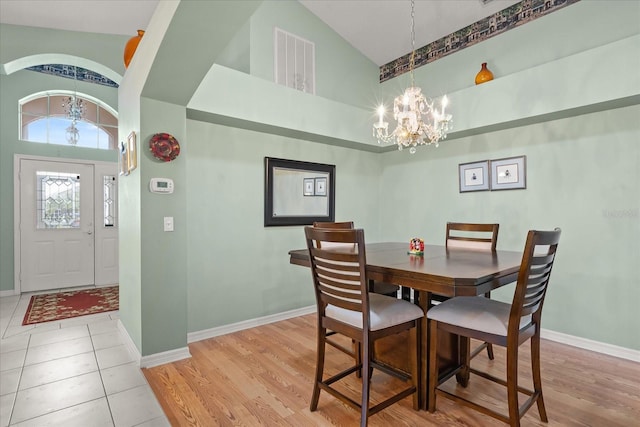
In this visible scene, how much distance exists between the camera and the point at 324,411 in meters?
1.88

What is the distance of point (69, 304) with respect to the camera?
421 centimetres

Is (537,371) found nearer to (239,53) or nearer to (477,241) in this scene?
(477,241)

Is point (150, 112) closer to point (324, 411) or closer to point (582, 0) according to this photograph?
point (324, 411)

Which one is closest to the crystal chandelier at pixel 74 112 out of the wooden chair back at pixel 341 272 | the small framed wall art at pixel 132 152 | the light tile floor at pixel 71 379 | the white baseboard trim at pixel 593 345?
the light tile floor at pixel 71 379

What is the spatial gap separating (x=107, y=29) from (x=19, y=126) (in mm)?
2380

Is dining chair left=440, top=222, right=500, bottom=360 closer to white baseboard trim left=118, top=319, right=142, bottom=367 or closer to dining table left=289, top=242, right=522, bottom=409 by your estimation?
dining table left=289, top=242, right=522, bottom=409

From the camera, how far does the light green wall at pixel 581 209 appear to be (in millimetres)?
2648

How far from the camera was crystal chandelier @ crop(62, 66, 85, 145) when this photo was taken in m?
4.96

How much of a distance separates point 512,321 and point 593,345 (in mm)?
1978

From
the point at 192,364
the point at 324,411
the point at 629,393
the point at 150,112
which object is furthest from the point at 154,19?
the point at 629,393

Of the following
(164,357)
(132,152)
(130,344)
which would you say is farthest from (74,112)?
(164,357)

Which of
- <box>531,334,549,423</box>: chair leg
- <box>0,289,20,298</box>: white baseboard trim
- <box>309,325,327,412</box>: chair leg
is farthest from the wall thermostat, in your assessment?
<box>0,289,20,298</box>: white baseboard trim

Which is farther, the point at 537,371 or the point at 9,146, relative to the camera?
the point at 9,146

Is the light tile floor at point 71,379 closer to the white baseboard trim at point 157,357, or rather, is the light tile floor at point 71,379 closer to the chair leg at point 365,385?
the white baseboard trim at point 157,357
